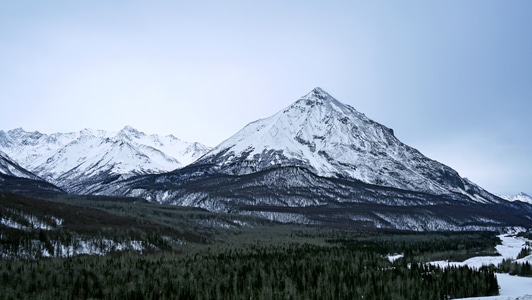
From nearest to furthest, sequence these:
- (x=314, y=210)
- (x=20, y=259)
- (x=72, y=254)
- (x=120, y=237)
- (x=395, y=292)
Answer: (x=395, y=292) < (x=20, y=259) < (x=72, y=254) < (x=120, y=237) < (x=314, y=210)

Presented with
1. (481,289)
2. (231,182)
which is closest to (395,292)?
(481,289)

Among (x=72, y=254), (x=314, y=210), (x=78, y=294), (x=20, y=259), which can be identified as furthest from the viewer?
(x=314, y=210)

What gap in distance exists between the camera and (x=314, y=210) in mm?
143500

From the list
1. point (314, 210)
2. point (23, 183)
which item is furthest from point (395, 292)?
point (23, 183)

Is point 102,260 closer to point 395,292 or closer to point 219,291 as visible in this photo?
point 219,291

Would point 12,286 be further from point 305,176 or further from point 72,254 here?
point 305,176

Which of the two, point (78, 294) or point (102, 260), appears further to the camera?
point (102, 260)

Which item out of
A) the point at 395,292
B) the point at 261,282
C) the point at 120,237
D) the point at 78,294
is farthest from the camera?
the point at 120,237

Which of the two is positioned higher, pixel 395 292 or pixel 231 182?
pixel 231 182

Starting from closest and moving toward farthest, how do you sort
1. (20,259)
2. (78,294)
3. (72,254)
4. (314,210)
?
1. (78,294)
2. (20,259)
3. (72,254)
4. (314,210)

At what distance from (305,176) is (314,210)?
5386 cm

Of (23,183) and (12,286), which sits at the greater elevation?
(23,183)

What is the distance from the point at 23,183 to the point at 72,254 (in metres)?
184

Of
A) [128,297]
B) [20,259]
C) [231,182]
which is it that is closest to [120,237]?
[20,259]
